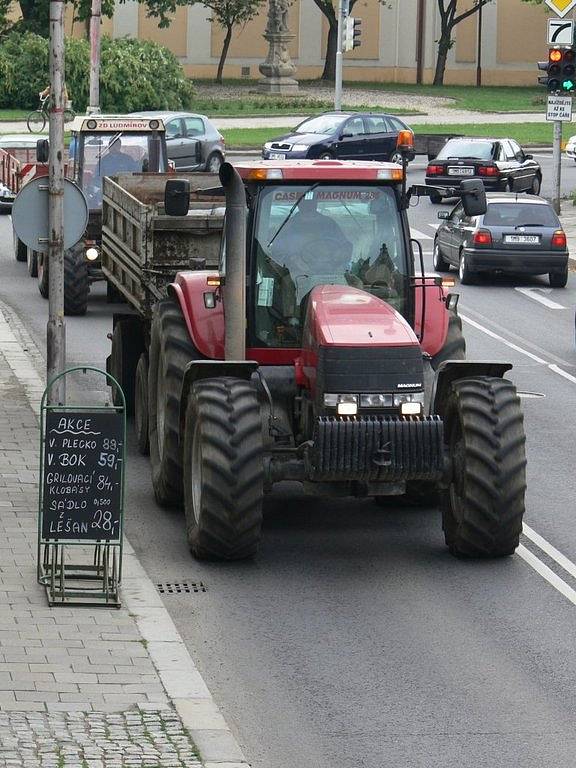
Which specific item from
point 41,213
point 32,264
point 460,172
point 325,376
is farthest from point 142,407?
point 460,172

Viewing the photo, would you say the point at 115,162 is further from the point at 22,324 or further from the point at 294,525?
the point at 294,525

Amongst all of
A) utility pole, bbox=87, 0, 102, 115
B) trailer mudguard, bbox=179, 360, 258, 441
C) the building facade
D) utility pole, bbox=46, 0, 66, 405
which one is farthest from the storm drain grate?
the building facade

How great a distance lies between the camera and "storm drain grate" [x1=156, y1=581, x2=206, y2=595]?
11.4 metres

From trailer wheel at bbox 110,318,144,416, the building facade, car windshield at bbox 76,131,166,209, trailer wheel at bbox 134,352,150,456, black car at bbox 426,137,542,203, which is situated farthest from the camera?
the building facade

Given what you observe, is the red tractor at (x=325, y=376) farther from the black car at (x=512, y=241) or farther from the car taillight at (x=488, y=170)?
the car taillight at (x=488, y=170)

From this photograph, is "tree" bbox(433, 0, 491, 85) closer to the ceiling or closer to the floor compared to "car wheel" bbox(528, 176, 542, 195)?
closer to the ceiling

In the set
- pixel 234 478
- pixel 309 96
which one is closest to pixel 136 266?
pixel 234 478

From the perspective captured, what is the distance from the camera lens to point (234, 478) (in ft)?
37.7

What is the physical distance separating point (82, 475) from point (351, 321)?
2.17 m

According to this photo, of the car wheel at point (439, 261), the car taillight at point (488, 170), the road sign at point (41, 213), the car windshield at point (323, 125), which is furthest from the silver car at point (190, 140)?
the road sign at point (41, 213)

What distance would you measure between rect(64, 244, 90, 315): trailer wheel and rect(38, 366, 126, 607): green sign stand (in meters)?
13.0

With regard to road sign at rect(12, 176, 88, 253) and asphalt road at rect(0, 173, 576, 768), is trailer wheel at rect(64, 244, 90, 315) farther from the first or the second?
road sign at rect(12, 176, 88, 253)

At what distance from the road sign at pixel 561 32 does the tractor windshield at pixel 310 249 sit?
23.0m

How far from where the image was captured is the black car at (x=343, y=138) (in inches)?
1713
